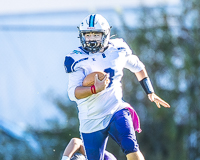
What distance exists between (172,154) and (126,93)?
3.80 ft

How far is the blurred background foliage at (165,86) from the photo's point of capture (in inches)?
452

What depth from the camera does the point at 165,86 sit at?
462 inches

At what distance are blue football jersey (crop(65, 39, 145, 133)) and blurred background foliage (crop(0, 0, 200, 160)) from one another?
445cm

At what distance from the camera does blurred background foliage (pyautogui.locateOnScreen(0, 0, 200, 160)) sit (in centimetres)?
1149

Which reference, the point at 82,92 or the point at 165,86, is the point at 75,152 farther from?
the point at 165,86

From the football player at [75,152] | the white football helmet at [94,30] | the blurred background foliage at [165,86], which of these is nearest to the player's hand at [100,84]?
the white football helmet at [94,30]

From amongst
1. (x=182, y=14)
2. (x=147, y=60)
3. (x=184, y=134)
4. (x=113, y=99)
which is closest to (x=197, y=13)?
(x=182, y=14)

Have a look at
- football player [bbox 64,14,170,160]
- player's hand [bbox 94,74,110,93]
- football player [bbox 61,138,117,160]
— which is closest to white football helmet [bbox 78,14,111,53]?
football player [bbox 64,14,170,160]

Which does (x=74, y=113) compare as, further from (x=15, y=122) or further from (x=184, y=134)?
(x=184, y=134)

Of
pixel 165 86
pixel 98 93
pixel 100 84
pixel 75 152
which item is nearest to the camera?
pixel 100 84

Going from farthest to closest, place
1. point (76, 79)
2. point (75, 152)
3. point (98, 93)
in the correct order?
point (75, 152) < point (98, 93) < point (76, 79)

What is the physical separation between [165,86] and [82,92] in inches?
205

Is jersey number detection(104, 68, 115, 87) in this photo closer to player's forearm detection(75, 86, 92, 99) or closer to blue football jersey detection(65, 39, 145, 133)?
blue football jersey detection(65, 39, 145, 133)

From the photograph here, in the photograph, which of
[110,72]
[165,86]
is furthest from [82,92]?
[165,86]
